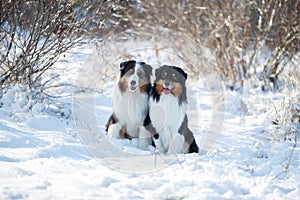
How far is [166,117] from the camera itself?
4676mm

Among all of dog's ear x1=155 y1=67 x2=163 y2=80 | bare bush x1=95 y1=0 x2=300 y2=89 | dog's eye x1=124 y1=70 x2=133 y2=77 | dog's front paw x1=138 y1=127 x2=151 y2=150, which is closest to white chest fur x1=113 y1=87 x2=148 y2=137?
dog's front paw x1=138 y1=127 x2=151 y2=150

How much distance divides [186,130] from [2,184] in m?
2.35

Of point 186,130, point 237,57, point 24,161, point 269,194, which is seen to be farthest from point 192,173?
point 237,57

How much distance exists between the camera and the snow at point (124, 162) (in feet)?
11.1

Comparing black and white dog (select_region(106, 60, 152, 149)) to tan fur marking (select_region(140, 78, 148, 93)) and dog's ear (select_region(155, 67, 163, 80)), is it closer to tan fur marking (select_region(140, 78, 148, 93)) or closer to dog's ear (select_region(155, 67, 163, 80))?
tan fur marking (select_region(140, 78, 148, 93))

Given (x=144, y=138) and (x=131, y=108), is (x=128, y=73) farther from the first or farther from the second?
(x=144, y=138)

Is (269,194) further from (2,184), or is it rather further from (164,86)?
(2,184)

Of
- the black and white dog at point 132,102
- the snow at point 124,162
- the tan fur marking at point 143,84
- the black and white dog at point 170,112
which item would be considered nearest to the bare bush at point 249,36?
the snow at point 124,162

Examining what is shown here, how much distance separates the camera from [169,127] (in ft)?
15.6

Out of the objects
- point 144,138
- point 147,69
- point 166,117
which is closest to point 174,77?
point 147,69

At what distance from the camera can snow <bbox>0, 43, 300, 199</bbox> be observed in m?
3.37

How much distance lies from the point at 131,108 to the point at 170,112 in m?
0.52

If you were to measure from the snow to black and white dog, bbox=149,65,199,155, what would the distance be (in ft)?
0.80

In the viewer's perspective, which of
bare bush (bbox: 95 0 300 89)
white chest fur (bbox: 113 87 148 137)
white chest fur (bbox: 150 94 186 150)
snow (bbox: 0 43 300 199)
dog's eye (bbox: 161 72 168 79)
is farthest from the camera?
bare bush (bbox: 95 0 300 89)
